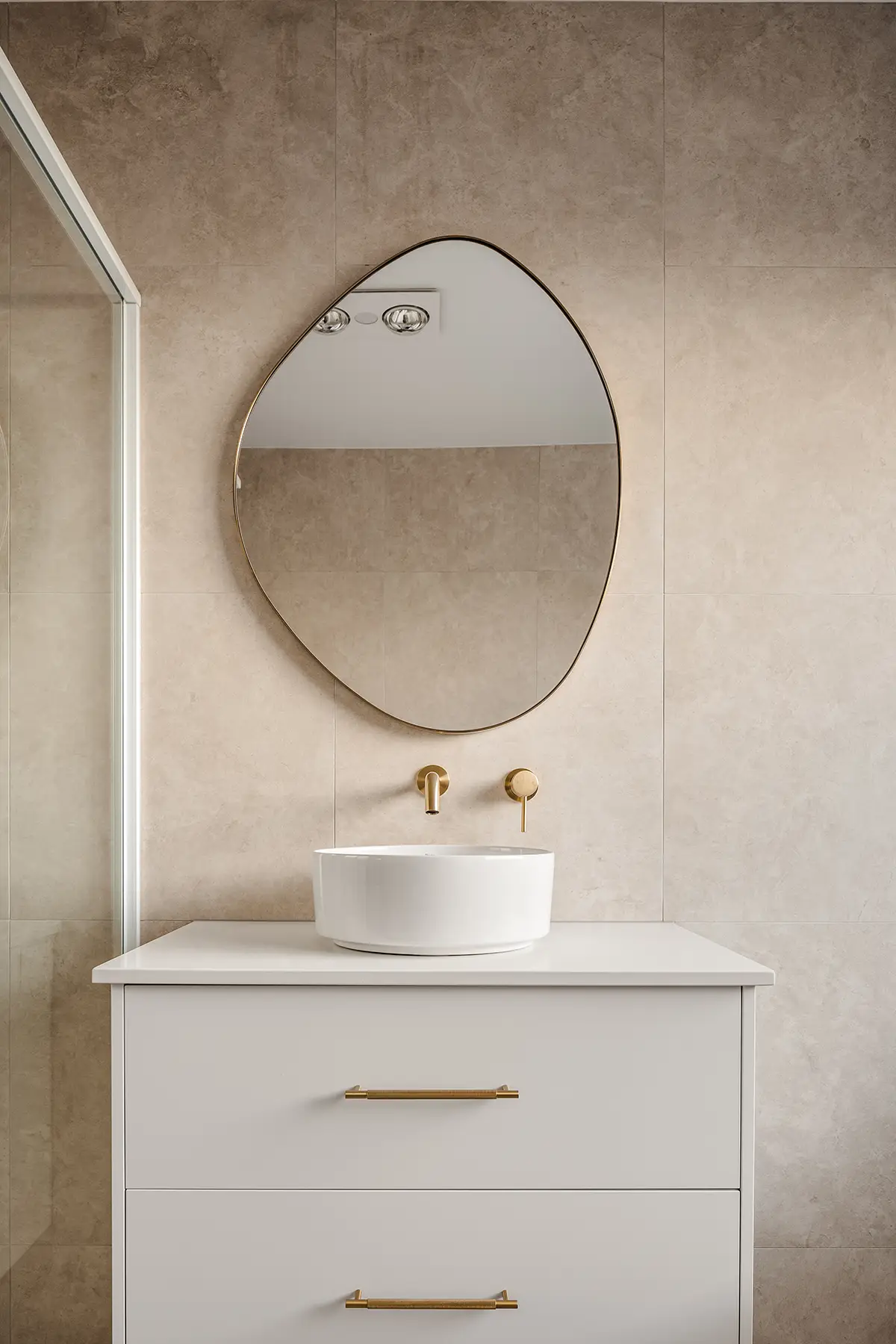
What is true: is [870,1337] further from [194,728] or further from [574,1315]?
[194,728]

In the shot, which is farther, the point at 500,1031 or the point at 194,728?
the point at 194,728

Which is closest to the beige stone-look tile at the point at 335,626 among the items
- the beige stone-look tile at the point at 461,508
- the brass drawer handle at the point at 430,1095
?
the beige stone-look tile at the point at 461,508

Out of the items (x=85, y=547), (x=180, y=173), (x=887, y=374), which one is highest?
(x=180, y=173)

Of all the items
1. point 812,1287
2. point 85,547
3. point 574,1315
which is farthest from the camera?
point 812,1287

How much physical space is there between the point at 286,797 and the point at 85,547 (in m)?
0.52

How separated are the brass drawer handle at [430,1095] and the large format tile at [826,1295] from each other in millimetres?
780

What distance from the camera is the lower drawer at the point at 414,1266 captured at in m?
1.29

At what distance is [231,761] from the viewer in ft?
5.76

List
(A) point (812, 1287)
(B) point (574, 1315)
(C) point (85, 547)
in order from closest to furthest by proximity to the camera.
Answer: (B) point (574, 1315)
(C) point (85, 547)
(A) point (812, 1287)

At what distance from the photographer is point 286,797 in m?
1.75

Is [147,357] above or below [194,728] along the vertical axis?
above

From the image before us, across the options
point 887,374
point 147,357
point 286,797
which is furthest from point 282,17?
point 286,797

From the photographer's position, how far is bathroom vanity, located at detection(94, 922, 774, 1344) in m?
1.29

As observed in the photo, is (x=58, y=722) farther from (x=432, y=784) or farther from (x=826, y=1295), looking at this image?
(x=826, y=1295)
